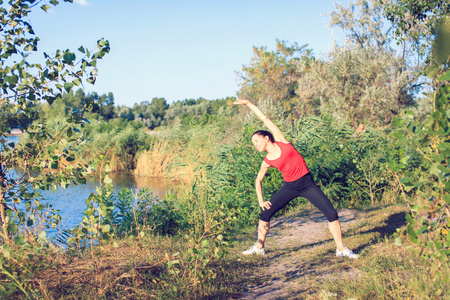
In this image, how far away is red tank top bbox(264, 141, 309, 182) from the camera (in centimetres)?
504

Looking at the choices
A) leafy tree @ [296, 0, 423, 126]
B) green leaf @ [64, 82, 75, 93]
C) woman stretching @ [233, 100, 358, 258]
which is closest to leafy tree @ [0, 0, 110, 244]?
green leaf @ [64, 82, 75, 93]

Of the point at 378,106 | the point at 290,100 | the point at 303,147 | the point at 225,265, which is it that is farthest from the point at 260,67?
the point at 225,265

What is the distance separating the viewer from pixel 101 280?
3.84m

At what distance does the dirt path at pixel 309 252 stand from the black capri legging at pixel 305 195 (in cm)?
66

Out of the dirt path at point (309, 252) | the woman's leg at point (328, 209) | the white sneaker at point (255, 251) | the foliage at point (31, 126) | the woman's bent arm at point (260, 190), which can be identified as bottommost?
the dirt path at point (309, 252)

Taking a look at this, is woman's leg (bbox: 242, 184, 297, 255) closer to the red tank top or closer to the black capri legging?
the black capri legging

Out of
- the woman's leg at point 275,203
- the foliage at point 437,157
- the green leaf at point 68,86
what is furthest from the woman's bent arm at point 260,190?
the green leaf at point 68,86

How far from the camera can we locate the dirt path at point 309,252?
4266 mm

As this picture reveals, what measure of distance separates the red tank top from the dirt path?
1.23 meters

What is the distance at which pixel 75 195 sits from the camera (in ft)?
39.3

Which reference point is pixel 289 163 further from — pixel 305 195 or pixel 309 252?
pixel 309 252

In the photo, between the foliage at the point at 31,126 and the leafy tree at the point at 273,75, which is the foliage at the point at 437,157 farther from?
the leafy tree at the point at 273,75

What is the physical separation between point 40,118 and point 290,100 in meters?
21.3

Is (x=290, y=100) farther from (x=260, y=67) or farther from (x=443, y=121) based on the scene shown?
(x=443, y=121)
